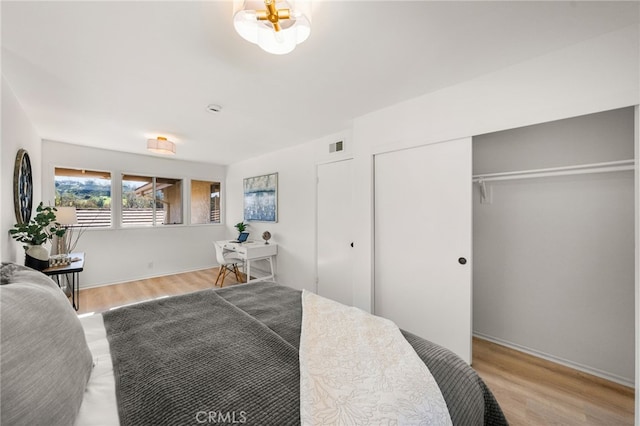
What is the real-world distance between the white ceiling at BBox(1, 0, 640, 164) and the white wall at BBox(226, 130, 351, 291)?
3.09 ft

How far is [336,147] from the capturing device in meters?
3.50

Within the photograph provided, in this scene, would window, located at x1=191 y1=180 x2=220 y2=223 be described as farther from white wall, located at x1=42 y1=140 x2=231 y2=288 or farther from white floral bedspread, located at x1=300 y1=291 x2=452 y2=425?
white floral bedspread, located at x1=300 y1=291 x2=452 y2=425

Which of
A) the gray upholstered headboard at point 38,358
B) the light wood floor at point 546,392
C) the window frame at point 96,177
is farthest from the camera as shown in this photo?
the window frame at point 96,177

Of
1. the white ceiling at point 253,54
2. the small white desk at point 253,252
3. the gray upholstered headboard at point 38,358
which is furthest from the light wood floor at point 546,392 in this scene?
the small white desk at point 253,252

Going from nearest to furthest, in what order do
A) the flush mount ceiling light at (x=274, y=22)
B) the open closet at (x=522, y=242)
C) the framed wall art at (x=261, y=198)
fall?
1. the flush mount ceiling light at (x=274, y=22)
2. the open closet at (x=522, y=242)
3. the framed wall art at (x=261, y=198)

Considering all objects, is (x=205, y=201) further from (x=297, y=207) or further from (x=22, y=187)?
(x=22, y=187)

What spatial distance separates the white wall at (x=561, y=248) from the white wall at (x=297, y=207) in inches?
73.5

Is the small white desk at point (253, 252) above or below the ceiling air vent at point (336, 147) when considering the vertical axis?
below

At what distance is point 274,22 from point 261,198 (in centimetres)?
376

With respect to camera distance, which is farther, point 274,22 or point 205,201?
point 205,201

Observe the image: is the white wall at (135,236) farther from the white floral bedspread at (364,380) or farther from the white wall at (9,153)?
the white floral bedspread at (364,380)

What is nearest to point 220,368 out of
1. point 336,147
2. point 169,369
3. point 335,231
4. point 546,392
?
point 169,369

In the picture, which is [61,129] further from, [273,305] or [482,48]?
[482,48]

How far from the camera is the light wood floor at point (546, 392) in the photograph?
5.32 ft
